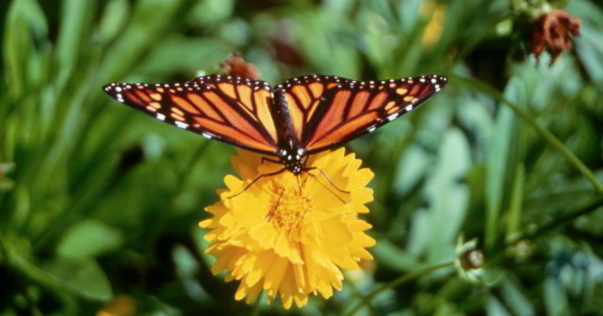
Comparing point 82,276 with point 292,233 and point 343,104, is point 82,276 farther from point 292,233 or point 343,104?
point 343,104

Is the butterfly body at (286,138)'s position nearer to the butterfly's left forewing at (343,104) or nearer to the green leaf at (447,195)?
the butterfly's left forewing at (343,104)

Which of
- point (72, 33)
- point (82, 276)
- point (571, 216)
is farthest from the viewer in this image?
point (72, 33)

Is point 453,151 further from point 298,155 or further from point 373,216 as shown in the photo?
point 298,155

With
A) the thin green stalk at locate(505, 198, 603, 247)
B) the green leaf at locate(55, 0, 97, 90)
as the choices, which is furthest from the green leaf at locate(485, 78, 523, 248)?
the green leaf at locate(55, 0, 97, 90)

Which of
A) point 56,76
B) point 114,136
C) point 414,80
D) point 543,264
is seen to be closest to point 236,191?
point 414,80

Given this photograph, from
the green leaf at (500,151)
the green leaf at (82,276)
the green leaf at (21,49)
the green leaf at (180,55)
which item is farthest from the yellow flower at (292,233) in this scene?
the green leaf at (180,55)

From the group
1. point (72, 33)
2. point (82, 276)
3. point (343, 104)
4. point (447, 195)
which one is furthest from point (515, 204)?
point (72, 33)

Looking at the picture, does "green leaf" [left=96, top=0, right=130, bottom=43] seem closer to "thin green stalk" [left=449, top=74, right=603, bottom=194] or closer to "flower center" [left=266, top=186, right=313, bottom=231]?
"flower center" [left=266, top=186, right=313, bottom=231]
